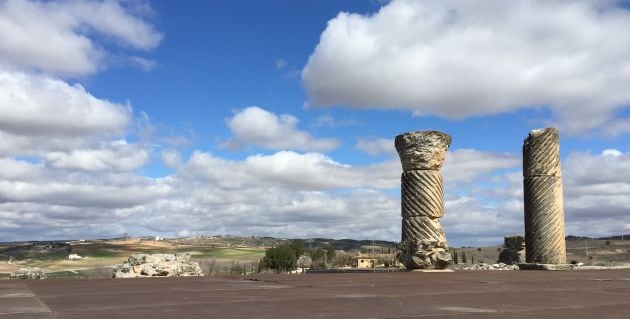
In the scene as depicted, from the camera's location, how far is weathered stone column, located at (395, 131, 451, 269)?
1214 cm

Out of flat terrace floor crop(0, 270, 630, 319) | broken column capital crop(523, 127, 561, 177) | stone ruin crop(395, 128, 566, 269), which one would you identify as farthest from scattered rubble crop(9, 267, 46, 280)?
broken column capital crop(523, 127, 561, 177)

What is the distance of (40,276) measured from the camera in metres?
11.3

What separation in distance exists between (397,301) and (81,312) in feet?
8.72

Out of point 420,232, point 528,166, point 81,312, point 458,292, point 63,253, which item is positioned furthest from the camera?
A: point 63,253

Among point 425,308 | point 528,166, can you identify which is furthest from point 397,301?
point 528,166

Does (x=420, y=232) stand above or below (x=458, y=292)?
above

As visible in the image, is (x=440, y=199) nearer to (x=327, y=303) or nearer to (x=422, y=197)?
(x=422, y=197)

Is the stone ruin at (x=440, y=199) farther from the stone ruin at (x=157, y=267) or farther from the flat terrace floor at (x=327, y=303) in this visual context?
the flat terrace floor at (x=327, y=303)

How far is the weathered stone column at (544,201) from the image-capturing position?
13.7m

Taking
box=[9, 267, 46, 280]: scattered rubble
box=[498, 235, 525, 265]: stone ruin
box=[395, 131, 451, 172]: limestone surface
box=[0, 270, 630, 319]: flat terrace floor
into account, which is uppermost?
box=[395, 131, 451, 172]: limestone surface

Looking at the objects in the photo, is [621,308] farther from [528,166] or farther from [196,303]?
[528,166]

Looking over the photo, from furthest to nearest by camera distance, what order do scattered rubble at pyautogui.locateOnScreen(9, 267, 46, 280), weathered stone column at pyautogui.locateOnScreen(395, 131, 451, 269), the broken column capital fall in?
the broken column capital
weathered stone column at pyautogui.locateOnScreen(395, 131, 451, 269)
scattered rubble at pyautogui.locateOnScreen(9, 267, 46, 280)

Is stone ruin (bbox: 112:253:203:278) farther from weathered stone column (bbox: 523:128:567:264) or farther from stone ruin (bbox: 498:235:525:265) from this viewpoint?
stone ruin (bbox: 498:235:525:265)

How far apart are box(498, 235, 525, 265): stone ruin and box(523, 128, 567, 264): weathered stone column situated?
21.9 feet
